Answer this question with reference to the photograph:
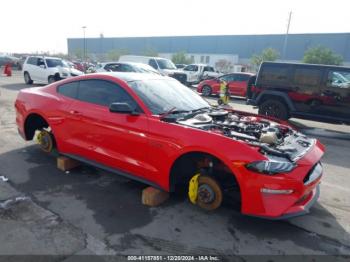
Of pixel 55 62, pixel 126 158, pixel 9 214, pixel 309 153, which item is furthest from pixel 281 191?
pixel 55 62

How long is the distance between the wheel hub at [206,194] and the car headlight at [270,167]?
0.63 metres

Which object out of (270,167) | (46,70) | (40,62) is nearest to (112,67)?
(46,70)

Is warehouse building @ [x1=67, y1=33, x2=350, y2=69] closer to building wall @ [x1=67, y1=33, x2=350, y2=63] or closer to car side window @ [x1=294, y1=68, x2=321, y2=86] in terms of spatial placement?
building wall @ [x1=67, y1=33, x2=350, y2=63]

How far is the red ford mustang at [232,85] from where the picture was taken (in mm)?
16703

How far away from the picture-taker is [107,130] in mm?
4023

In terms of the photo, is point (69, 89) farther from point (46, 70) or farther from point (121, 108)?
point (46, 70)

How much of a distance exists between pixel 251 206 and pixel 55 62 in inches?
645

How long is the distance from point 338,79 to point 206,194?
6843mm

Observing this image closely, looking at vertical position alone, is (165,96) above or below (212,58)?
above

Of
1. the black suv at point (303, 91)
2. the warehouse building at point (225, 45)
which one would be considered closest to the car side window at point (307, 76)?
the black suv at point (303, 91)

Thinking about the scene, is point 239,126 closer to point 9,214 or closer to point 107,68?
point 9,214

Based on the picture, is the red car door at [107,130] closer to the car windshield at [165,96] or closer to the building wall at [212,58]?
the car windshield at [165,96]

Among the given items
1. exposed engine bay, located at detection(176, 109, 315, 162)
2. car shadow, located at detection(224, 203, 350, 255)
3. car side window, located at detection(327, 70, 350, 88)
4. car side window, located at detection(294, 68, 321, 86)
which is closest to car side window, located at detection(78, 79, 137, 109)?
exposed engine bay, located at detection(176, 109, 315, 162)

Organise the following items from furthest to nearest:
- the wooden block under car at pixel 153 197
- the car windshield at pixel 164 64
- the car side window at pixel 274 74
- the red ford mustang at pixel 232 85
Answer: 1. the car windshield at pixel 164 64
2. the red ford mustang at pixel 232 85
3. the car side window at pixel 274 74
4. the wooden block under car at pixel 153 197
